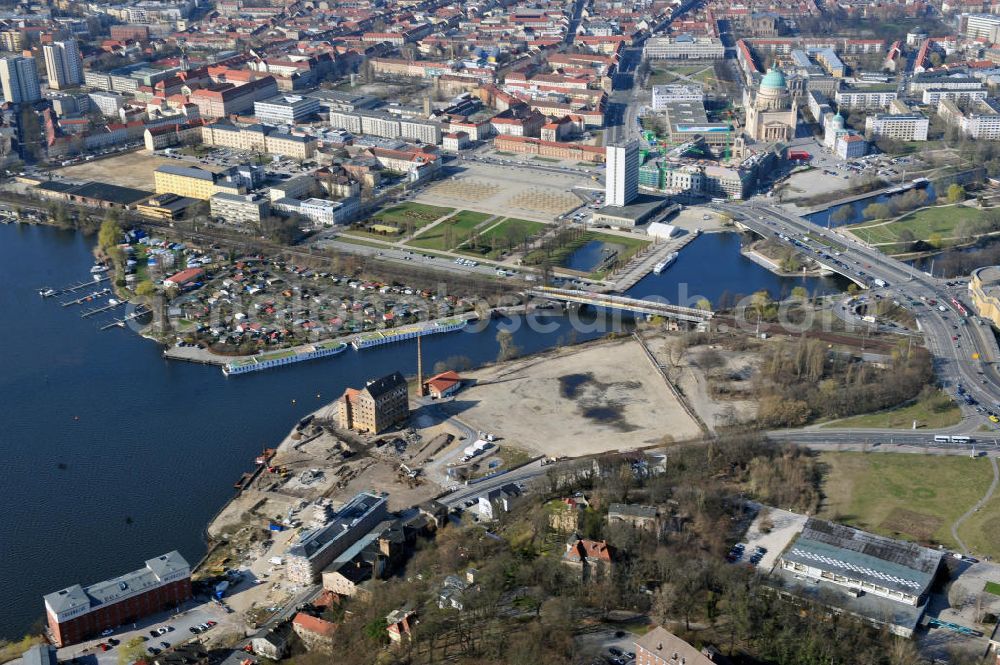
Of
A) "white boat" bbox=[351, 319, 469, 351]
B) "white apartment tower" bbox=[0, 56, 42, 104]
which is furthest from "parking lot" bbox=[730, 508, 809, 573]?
"white apartment tower" bbox=[0, 56, 42, 104]

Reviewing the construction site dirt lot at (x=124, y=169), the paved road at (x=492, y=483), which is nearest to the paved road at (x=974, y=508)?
the paved road at (x=492, y=483)

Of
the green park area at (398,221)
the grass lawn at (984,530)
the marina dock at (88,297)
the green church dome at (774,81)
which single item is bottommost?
the grass lawn at (984,530)

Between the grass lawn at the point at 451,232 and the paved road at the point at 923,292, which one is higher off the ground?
the grass lawn at the point at 451,232

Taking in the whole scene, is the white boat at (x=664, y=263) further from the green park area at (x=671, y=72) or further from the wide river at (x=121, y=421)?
the green park area at (x=671, y=72)

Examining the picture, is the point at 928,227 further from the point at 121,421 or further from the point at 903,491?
the point at 121,421

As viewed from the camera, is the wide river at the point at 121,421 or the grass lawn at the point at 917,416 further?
the grass lawn at the point at 917,416

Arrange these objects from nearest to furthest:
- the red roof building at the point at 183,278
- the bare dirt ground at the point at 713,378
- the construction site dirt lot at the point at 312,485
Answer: the construction site dirt lot at the point at 312,485, the bare dirt ground at the point at 713,378, the red roof building at the point at 183,278

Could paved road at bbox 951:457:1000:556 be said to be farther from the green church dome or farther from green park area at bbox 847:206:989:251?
the green church dome
